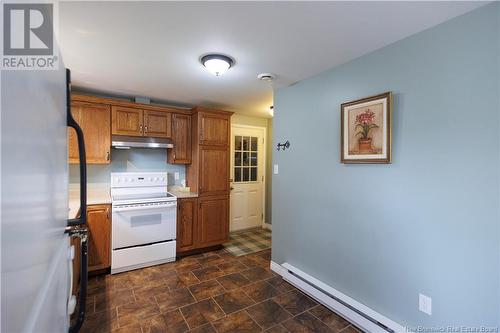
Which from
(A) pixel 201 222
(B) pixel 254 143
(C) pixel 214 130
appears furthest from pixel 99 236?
(B) pixel 254 143

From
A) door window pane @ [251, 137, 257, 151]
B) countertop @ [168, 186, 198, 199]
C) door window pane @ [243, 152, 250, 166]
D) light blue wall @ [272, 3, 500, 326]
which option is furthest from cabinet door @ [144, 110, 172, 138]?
light blue wall @ [272, 3, 500, 326]

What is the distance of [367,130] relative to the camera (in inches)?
79.3

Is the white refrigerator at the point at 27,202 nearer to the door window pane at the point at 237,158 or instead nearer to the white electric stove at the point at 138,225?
the white electric stove at the point at 138,225

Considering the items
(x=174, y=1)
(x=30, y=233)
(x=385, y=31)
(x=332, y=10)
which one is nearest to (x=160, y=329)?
(x=30, y=233)

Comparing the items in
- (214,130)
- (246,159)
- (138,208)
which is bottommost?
(138,208)

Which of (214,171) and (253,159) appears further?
(253,159)

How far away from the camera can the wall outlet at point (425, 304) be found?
1654mm

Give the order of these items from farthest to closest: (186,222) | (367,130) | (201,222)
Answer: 1. (201,222)
2. (186,222)
3. (367,130)

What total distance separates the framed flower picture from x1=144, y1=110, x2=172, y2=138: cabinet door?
2445mm

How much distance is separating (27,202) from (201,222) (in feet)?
10.5

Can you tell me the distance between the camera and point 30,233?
0.47 metres

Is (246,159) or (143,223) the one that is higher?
(246,159)

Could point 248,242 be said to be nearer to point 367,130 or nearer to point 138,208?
point 138,208

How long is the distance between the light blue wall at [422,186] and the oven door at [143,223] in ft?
6.19
